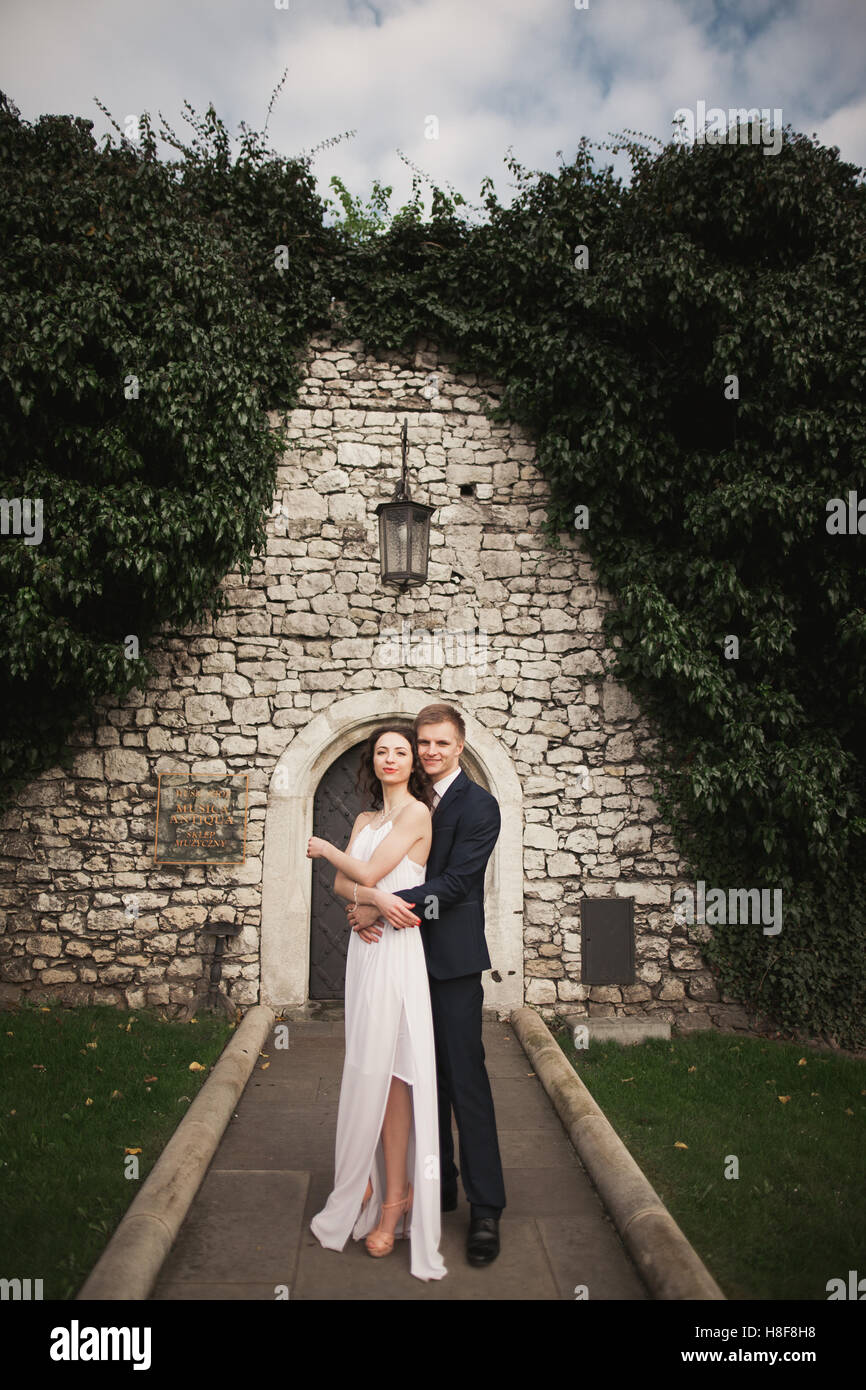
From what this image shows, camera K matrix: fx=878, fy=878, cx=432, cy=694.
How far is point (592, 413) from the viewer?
23.7 feet

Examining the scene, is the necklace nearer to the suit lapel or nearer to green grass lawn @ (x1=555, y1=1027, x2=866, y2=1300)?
the suit lapel

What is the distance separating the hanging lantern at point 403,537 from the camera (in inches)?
258

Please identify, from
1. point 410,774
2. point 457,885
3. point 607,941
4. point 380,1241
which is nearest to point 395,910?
point 457,885

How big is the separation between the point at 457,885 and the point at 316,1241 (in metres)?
1.47

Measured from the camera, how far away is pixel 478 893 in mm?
3488

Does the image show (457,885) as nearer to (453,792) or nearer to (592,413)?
(453,792)

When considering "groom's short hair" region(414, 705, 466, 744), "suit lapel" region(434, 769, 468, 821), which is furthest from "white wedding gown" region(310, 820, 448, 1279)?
"groom's short hair" region(414, 705, 466, 744)

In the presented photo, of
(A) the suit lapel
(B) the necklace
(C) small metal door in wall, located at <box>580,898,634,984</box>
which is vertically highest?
(A) the suit lapel

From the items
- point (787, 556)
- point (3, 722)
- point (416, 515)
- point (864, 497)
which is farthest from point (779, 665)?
point (3, 722)

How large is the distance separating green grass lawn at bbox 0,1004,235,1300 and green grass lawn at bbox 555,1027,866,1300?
7.65 feet

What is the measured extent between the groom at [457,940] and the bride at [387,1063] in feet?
0.26

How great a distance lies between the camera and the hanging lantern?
6555mm

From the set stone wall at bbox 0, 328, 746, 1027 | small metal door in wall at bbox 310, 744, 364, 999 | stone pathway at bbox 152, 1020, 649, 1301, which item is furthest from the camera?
small metal door in wall at bbox 310, 744, 364, 999
